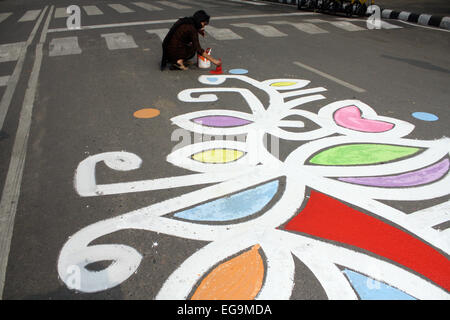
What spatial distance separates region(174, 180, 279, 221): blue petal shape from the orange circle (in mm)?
2310

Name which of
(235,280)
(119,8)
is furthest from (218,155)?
(119,8)

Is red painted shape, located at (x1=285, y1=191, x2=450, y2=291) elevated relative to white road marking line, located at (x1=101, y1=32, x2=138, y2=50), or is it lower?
lower

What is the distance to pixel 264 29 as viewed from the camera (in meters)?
10.9

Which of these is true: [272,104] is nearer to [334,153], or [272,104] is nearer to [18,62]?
[334,153]

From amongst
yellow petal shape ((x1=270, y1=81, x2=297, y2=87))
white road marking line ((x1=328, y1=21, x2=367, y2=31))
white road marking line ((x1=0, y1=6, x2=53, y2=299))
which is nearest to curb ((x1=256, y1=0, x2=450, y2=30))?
white road marking line ((x1=328, y1=21, x2=367, y2=31))

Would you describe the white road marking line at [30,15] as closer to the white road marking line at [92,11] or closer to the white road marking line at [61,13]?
the white road marking line at [61,13]

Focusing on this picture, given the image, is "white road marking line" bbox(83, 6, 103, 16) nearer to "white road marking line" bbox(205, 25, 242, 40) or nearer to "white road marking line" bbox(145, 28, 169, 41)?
"white road marking line" bbox(145, 28, 169, 41)

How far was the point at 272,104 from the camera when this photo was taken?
5477 millimetres

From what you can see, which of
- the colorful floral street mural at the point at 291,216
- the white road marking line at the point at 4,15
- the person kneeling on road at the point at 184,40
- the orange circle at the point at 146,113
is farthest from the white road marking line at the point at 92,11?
the colorful floral street mural at the point at 291,216

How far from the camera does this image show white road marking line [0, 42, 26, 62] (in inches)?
324

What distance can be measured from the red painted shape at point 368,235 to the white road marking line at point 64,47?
7644 mm

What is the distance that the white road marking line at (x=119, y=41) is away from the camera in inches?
352

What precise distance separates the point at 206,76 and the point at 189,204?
4.17 meters

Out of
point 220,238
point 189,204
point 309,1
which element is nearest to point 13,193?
point 189,204
